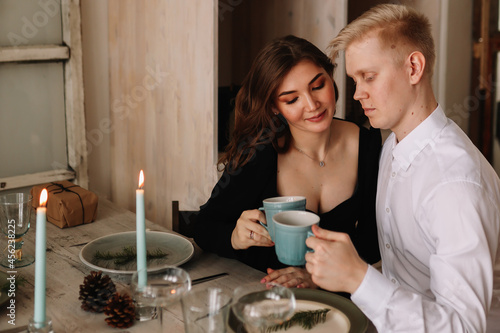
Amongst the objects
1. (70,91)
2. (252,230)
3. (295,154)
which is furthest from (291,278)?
(70,91)

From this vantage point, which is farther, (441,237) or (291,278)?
(291,278)

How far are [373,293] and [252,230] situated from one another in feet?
1.28

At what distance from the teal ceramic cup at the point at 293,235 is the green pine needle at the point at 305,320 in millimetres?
101

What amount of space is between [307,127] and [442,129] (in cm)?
50

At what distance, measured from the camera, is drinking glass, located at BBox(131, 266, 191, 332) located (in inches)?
39.2

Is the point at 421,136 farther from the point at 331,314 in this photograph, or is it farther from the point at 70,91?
the point at 70,91

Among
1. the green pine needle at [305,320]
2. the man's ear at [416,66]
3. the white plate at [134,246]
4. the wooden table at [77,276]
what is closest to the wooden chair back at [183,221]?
the wooden table at [77,276]

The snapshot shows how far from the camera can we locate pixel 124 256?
4.90 feet

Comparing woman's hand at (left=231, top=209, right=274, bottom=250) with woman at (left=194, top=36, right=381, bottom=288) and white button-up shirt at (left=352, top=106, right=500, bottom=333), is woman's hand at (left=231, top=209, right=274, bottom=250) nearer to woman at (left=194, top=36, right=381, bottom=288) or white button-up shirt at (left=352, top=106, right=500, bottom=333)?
woman at (left=194, top=36, right=381, bottom=288)

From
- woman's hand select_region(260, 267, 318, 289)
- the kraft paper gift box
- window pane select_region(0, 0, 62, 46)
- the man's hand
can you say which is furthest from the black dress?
window pane select_region(0, 0, 62, 46)

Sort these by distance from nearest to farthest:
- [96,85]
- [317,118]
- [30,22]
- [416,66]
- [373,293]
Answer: [373,293] → [416,66] → [317,118] → [30,22] → [96,85]

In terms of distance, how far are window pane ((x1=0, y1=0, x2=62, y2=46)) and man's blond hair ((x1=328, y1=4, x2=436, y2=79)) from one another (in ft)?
4.78

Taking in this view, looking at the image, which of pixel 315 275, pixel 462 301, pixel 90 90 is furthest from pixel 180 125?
pixel 462 301

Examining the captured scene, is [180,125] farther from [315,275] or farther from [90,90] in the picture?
[315,275]
